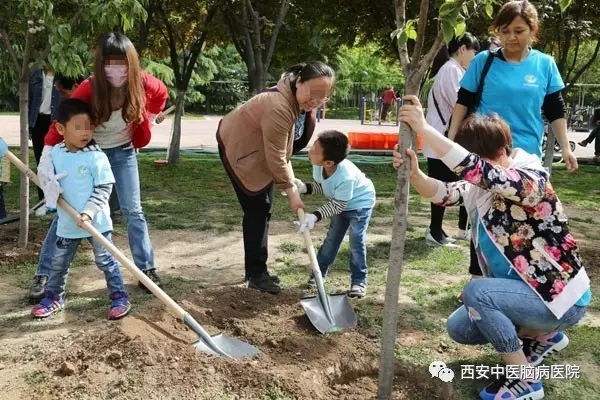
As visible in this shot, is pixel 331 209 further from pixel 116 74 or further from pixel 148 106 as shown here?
pixel 116 74

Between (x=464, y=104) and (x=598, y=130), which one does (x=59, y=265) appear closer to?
(x=464, y=104)

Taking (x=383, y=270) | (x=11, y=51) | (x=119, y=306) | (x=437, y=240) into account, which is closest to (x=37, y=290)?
(x=119, y=306)

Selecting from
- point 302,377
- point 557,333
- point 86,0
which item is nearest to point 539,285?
point 557,333

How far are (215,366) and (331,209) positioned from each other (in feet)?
4.64

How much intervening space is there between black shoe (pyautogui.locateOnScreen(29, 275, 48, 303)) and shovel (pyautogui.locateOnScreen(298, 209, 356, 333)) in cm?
158

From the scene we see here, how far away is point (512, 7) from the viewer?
3.40 m

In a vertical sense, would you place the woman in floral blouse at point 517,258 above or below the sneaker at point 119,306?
above

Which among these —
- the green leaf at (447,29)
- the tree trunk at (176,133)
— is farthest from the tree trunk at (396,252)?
the tree trunk at (176,133)

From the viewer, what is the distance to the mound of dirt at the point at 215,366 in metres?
2.76

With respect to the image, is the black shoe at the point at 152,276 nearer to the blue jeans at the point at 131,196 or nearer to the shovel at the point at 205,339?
the blue jeans at the point at 131,196

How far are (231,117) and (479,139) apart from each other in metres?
1.81

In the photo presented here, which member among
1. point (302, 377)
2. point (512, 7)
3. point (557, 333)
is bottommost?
point (302, 377)

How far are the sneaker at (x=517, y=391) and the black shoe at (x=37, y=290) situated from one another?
262 centimetres

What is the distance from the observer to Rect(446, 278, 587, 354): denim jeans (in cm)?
267
